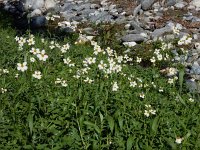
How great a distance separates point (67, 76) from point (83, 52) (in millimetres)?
2469

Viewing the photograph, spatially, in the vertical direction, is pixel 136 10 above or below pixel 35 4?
above

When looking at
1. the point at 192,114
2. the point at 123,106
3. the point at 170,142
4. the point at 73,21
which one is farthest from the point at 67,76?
the point at 73,21

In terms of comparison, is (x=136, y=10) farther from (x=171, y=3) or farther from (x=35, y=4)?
(x=35, y=4)

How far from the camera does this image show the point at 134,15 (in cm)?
1477

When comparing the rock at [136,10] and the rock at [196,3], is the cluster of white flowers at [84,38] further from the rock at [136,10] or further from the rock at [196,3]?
the rock at [196,3]

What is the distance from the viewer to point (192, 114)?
6.66 m

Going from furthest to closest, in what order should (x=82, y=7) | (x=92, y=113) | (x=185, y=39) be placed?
1. (x=82, y=7)
2. (x=185, y=39)
3. (x=92, y=113)

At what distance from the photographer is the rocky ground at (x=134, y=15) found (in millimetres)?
12820

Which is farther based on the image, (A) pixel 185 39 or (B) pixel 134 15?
(B) pixel 134 15

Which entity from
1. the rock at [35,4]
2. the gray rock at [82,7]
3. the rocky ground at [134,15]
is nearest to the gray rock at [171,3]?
the rocky ground at [134,15]

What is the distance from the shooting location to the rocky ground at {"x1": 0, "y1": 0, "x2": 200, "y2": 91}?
42.1 ft

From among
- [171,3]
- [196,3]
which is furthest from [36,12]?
[196,3]

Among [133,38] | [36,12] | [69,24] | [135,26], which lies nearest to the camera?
[133,38]

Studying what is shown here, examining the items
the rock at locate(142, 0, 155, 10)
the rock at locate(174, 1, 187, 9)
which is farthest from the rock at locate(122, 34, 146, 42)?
the rock at locate(174, 1, 187, 9)
